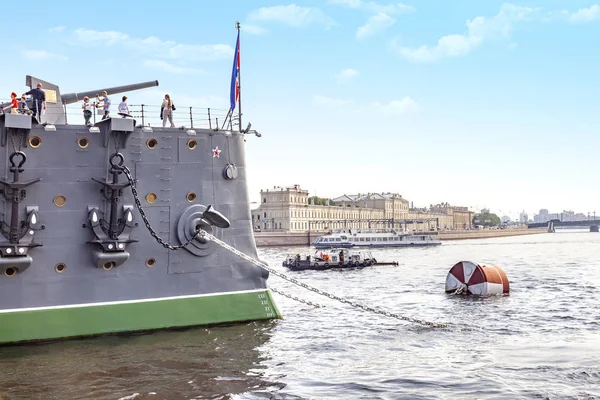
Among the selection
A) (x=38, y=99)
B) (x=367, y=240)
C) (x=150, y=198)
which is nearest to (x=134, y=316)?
(x=150, y=198)

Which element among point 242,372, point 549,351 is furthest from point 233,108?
point 549,351

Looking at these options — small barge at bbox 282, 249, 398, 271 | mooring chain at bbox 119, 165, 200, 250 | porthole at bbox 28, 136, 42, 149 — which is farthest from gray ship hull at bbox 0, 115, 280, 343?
small barge at bbox 282, 249, 398, 271

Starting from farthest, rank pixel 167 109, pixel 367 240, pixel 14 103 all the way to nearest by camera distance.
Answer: pixel 367 240
pixel 167 109
pixel 14 103

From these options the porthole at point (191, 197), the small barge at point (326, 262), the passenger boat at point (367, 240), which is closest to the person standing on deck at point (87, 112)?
the porthole at point (191, 197)

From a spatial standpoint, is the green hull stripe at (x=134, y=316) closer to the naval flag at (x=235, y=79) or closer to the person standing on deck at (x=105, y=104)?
the person standing on deck at (x=105, y=104)

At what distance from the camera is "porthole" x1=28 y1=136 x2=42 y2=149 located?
577 inches

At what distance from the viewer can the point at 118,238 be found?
15227mm

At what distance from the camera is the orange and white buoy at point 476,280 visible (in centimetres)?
2977

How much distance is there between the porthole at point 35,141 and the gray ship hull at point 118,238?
0.02m

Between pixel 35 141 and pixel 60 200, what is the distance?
1447 mm

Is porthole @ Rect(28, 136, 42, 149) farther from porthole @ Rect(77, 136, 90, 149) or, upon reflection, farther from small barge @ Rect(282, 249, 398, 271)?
small barge @ Rect(282, 249, 398, 271)

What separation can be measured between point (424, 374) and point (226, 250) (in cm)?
609

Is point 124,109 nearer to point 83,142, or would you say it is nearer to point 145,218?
point 83,142

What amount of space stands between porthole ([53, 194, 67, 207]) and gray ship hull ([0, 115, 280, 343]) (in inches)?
0.9
